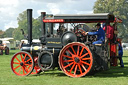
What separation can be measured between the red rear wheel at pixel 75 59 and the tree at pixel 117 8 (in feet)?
183

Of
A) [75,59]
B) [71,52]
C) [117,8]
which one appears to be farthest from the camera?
[117,8]

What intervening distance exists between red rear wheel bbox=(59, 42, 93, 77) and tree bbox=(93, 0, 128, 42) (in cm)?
5566

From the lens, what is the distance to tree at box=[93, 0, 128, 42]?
65.7m

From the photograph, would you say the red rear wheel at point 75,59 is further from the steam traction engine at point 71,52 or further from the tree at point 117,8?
the tree at point 117,8

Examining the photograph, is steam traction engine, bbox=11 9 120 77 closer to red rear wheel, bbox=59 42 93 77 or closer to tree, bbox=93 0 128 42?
red rear wheel, bbox=59 42 93 77

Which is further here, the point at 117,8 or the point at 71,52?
the point at 117,8

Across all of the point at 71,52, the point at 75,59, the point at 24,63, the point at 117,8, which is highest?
the point at 117,8

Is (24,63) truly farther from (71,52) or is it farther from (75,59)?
(75,59)

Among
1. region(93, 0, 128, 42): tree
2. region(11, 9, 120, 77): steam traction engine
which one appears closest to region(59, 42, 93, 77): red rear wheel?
region(11, 9, 120, 77): steam traction engine

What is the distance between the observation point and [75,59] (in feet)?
29.7

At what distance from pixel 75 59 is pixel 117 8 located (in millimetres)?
60138

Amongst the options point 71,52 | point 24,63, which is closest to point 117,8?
point 24,63

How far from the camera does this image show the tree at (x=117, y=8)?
65688 mm

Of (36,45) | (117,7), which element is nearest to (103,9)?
(117,7)
